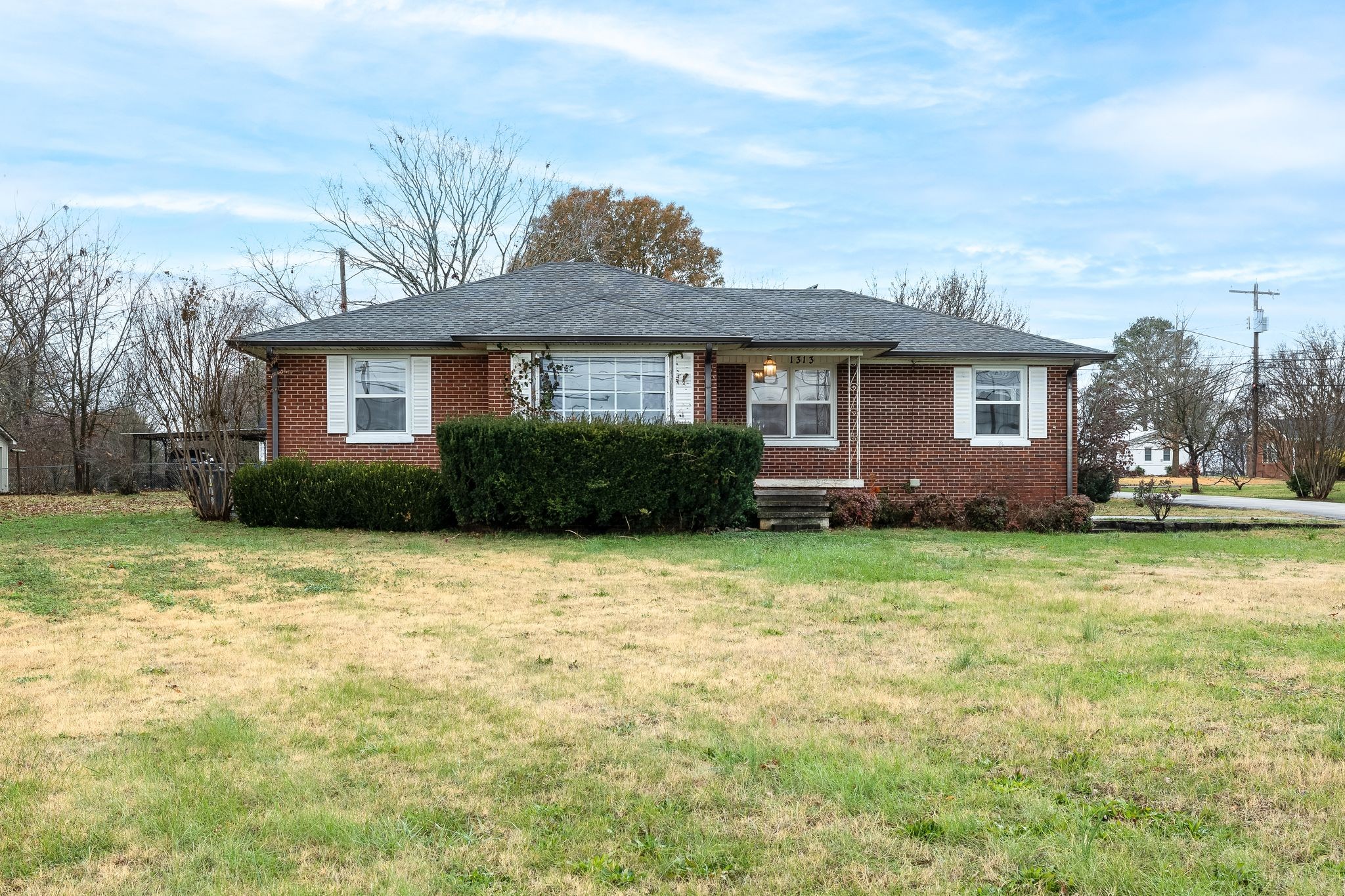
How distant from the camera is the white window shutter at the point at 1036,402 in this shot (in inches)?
681

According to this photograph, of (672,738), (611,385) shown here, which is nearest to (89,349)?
(611,385)

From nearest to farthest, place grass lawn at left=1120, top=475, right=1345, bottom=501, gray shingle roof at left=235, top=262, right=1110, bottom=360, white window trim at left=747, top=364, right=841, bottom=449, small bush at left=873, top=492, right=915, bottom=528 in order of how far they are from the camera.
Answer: gray shingle roof at left=235, top=262, right=1110, bottom=360, small bush at left=873, top=492, right=915, bottom=528, white window trim at left=747, top=364, right=841, bottom=449, grass lawn at left=1120, top=475, right=1345, bottom=501

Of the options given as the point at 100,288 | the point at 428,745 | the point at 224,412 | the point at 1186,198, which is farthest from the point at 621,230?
the point at 428,745

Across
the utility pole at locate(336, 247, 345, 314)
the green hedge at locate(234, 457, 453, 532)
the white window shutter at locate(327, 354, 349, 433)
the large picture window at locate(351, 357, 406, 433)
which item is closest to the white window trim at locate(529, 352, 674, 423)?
the green hedge at locate(234, 457, 453, 532)

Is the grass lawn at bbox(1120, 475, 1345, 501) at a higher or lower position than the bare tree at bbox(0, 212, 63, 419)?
lower

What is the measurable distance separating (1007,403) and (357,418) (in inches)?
472

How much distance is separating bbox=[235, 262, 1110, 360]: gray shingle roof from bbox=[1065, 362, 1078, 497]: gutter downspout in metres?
0.54

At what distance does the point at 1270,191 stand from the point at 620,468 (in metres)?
18.2

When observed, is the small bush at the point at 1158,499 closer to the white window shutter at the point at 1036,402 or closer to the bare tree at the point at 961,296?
the white window shutter at the point at 1036,402

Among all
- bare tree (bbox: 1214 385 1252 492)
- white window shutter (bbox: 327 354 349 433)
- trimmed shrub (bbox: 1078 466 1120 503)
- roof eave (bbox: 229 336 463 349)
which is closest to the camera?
roof eave (bbox: 229 336 463 349)

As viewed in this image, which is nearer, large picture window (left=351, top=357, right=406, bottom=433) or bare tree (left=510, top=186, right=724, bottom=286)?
large picture window (left=351, top=357, right=406, bottom=433)

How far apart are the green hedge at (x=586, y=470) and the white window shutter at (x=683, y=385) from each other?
6.42 ft

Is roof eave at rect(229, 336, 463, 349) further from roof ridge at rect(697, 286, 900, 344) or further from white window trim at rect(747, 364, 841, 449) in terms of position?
roof ridge at rect(697, 286, 900, 344)

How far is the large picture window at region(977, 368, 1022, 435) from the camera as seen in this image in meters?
17.4
